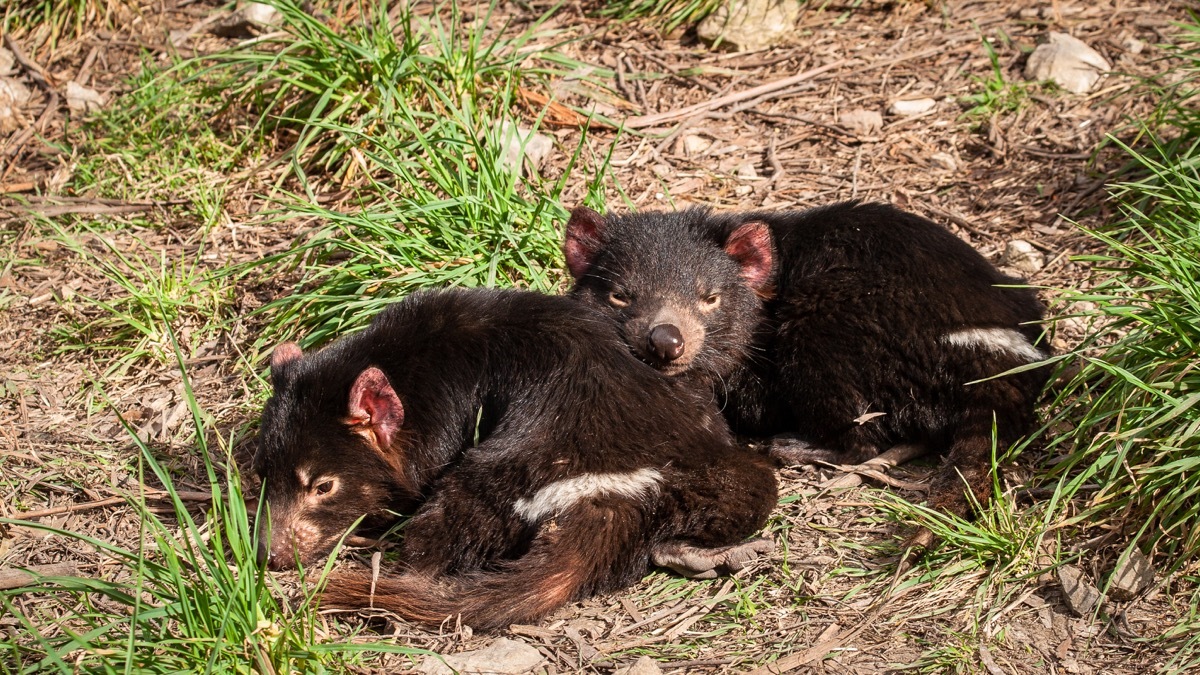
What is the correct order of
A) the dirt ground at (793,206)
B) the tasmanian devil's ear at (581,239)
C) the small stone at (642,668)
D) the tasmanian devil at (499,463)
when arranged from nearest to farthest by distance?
1. the small stone at (642,668)
2. the dirt ground at (793,206)
3. the tasmanian devil at (499,463)
4. the tasmanian devil's ear at (581,239)

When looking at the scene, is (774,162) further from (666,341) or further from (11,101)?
(11,101)

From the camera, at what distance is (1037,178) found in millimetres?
5059

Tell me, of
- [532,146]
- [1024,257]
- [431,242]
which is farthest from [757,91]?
[431,242]

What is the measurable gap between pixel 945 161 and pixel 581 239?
6.92 ft

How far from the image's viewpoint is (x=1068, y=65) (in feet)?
17.9

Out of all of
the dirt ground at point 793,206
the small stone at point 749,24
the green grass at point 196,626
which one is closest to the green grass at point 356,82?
the dirt ground at point 793,206

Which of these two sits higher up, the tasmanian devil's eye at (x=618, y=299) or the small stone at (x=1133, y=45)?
the small stone at (x=1133, y=45)

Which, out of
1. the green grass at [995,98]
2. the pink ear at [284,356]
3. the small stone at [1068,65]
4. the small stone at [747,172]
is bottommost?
the small stone at [747,172]

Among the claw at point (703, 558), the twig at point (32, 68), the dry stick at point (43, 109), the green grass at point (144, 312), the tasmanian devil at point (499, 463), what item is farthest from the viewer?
the twig at point (32, 68)

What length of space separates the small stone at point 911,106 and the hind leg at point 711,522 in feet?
9.48

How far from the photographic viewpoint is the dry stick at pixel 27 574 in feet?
10.8

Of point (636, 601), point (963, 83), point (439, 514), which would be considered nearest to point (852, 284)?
point (636, 601)

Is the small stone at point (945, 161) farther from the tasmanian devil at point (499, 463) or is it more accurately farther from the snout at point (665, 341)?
the tasmanian devil at point (499, 463)

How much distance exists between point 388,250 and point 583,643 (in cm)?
205
